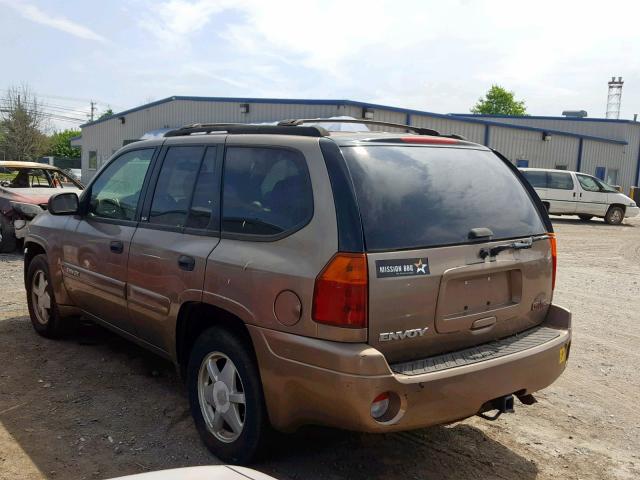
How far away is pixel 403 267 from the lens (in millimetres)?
2879

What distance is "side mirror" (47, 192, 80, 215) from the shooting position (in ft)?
15.7

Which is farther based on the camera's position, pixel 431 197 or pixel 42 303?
pixel 42 303

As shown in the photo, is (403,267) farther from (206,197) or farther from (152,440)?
(152,440)

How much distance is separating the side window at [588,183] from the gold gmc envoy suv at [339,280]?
62.7ft

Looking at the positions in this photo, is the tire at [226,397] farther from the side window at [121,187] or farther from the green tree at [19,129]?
the green tree at [19,129]

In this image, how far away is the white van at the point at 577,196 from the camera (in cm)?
2103

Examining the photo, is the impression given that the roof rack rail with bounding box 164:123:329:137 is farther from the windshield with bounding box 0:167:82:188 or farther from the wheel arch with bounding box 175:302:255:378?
the windshield with bounding box 0:167:82:188

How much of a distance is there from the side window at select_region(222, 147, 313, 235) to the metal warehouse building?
1993cm

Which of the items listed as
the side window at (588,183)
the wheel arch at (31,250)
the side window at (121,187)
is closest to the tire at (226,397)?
the side window at (121,187)

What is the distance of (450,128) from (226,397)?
83.6 ft

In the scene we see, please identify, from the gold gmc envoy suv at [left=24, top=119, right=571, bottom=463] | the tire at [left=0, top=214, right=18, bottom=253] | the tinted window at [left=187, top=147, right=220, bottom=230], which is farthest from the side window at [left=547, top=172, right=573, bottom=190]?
the tinted window at [left=187, top=147, right=220, bottom=230]

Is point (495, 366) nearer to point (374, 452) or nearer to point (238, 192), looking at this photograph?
point (374, 452)

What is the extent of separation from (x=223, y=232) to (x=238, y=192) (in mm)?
245

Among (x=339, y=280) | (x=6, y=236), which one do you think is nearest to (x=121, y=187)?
(x=339, y=280)
